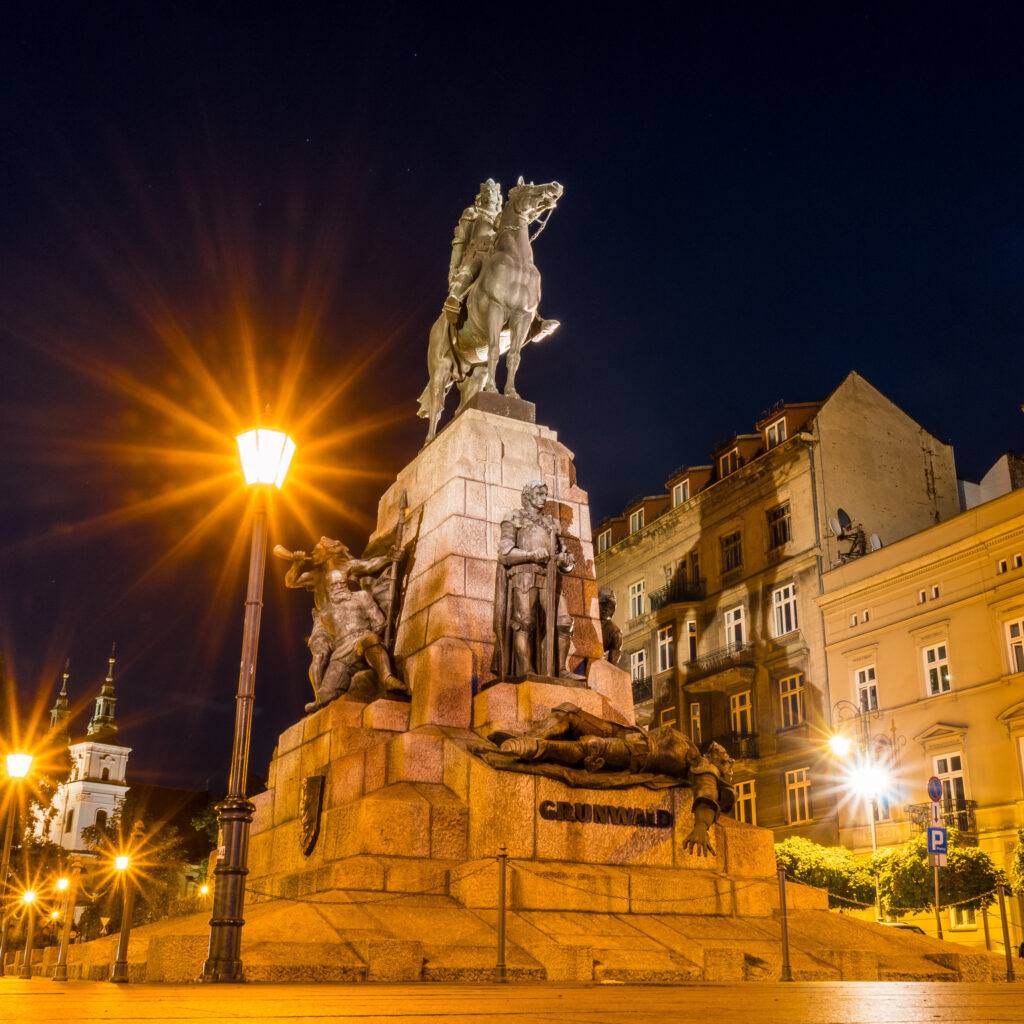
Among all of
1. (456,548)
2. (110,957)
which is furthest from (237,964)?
(456,548)

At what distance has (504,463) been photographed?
14898 mm

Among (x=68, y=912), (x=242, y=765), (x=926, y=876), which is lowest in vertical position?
(x=68, y=912)

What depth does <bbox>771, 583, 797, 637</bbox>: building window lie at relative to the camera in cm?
3512

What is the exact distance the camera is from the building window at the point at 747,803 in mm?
34500

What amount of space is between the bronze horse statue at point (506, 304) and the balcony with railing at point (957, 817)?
17.2 meters

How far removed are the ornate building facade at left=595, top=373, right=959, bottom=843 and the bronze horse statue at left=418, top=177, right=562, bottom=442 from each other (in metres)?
19.6

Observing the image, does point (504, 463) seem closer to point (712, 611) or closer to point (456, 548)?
point (456, 548)

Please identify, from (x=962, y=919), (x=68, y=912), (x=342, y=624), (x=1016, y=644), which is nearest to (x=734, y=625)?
(x=1016, y=644)

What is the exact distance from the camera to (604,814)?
11.1m

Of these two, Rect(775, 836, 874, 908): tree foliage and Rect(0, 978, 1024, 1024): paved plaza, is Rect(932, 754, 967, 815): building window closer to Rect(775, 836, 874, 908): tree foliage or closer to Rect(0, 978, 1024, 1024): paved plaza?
Rect(775, 836, 874, 908): tree foliage

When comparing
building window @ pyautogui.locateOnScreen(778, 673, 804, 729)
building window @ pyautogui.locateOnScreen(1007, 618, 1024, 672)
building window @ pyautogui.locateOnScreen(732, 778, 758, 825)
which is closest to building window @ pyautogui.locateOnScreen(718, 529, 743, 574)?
building window @ pyautogui.locateOnScreen(778, 673, 804, 729)

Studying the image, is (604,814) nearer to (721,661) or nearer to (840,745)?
(840,745)

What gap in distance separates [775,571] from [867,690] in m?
5.51

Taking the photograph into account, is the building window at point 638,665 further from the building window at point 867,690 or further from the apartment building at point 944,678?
the building window at point 867,690
